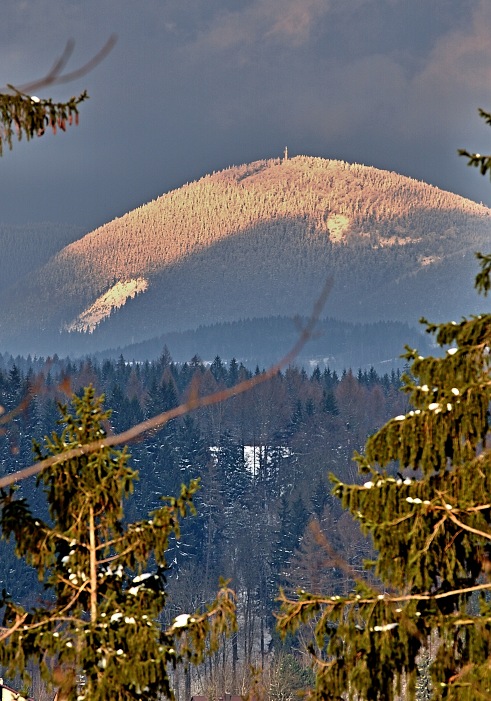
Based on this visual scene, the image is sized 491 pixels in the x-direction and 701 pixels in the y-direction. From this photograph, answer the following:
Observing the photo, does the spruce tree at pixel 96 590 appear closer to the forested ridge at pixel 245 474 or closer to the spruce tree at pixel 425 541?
the spruce tree at pixel 425 541

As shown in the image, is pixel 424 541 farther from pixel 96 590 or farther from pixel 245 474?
pixel 245 474

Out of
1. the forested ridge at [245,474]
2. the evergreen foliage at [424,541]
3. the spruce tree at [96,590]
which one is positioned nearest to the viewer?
the spruce tree at [96,590]

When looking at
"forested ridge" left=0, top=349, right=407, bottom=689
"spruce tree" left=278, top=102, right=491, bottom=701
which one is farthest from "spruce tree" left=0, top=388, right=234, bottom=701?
"forested ridge" left=0, top=349, right=407, bottom=689

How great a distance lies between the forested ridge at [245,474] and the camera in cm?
8244

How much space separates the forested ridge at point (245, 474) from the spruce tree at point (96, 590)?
55.5m

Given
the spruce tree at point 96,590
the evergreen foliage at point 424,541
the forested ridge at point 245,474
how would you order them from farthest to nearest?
1. the forested ridge at point 245,474
2. the evergreen foliage at point 424,541
3. the spruce tree at point 96,590

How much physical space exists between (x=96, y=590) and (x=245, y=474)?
10379cm

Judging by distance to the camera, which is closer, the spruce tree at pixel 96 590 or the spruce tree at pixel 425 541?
the spruce tree at pixel 96 590

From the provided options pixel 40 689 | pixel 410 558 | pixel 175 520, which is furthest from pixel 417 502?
pixel 40 689

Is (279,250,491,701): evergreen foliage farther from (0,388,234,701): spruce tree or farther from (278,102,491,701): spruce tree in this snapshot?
(0,388,234,701): spruce tree

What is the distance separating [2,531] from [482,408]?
3.54 meters

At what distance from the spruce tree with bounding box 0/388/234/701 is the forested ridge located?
182 ft

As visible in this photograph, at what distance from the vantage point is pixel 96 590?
9758 millimetres

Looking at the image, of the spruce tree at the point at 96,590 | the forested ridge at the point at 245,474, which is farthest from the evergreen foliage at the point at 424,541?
the forested ridge at the point at 245,474
